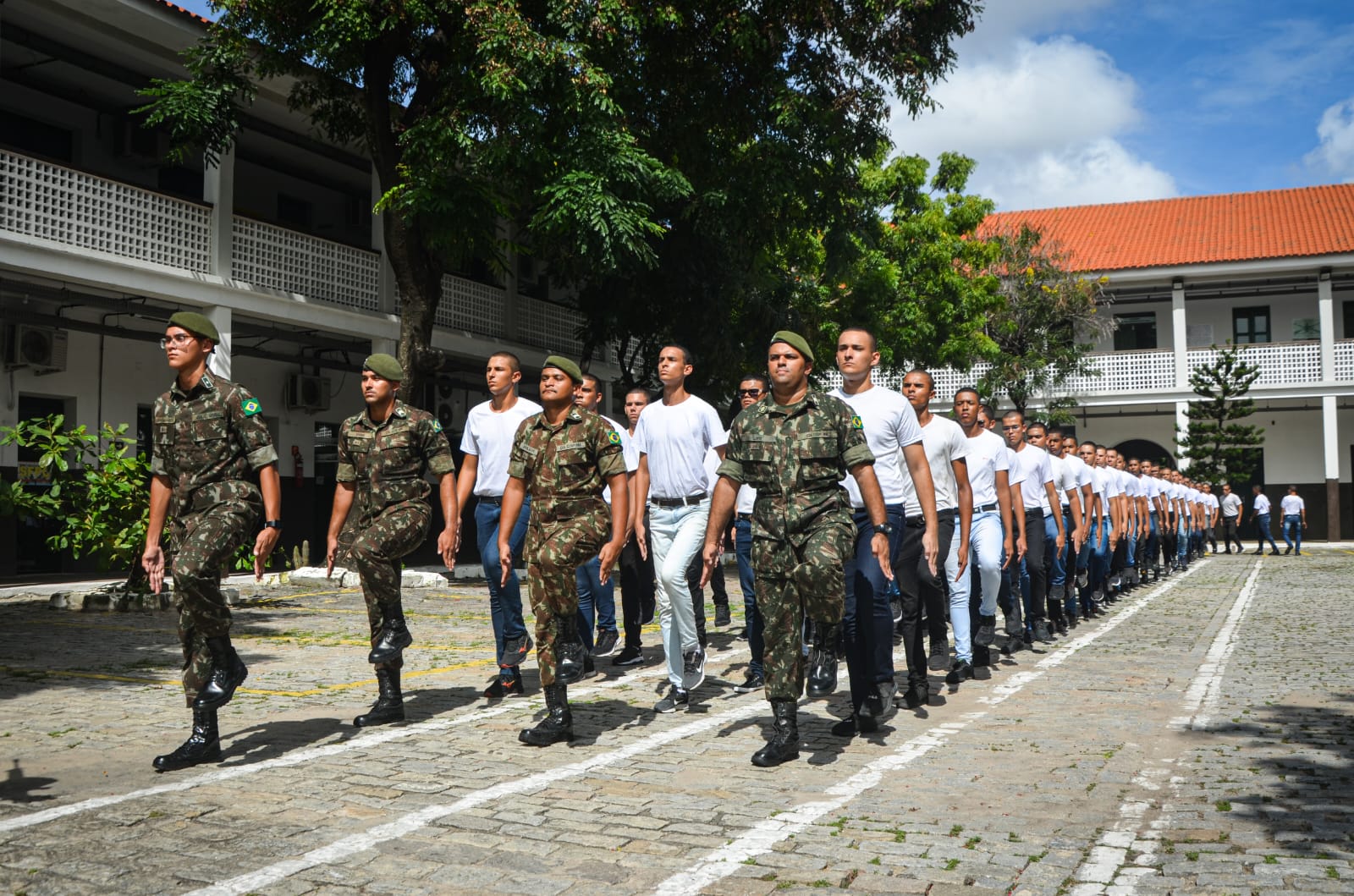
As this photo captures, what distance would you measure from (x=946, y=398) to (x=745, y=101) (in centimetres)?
2095

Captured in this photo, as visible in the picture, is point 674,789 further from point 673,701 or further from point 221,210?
point 221,210

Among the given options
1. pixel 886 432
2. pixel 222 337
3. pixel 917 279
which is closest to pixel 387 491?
pixel 886 432

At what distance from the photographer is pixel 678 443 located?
7562mm

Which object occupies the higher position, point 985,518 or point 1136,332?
point 1136,332

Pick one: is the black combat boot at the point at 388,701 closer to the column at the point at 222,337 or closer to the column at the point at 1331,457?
the column at the point at 222,337

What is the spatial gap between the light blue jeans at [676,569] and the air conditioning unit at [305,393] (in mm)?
15499

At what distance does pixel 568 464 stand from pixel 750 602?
2687mm

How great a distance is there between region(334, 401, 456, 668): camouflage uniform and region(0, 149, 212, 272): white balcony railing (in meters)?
10.4

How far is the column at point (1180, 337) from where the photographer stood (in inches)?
1412

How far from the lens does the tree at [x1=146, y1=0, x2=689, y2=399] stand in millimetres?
14836

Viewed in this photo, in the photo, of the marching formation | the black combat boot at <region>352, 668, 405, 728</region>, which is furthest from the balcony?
the black combat boot at <region>352, 668, 405, 728</region>

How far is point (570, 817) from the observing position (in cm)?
468

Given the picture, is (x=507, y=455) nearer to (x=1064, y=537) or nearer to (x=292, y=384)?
(x=1064, y=537)

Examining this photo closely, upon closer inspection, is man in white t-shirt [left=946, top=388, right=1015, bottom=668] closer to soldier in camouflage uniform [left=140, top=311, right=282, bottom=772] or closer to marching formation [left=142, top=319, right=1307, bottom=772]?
marching formation [left=142, top=319, right=1307, bottom=772]
